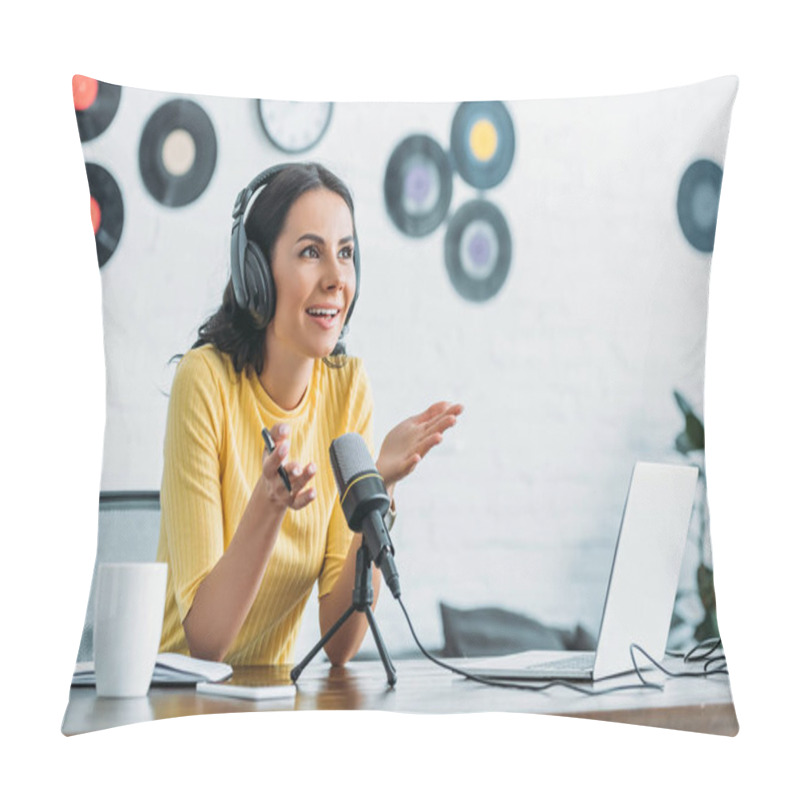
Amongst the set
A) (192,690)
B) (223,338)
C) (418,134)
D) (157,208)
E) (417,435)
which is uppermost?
(418,134)

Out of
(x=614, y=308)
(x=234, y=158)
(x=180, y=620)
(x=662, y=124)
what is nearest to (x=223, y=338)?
(x=234, y=158)

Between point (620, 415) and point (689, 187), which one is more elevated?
point (689, 187)

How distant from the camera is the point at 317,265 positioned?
208 centimetres

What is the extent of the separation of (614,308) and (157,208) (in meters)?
0.80

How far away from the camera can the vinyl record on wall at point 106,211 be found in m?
2.07

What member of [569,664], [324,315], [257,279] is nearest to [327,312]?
[324,315]

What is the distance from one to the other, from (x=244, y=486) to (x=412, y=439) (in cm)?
30

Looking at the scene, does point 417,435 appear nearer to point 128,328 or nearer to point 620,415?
point 620,415

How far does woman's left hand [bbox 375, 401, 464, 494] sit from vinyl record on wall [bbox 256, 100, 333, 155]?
19.8 inches

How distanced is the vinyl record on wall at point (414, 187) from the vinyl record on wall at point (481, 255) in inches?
2.2

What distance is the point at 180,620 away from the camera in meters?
2.04

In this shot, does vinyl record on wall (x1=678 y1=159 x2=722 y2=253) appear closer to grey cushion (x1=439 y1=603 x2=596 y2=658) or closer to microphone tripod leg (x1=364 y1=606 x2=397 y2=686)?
grey cushion (x1=439 y1=603 x2=596 y2=658)

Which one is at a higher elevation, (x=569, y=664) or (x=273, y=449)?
(x=273, y=449)

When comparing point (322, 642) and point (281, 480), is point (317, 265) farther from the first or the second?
point (322, 642)
